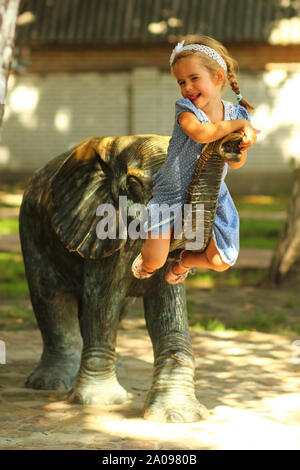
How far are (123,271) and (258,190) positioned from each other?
18.0 meters

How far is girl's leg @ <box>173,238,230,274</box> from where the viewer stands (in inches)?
169

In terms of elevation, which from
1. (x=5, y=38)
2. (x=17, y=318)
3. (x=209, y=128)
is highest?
(x=5, y=38)

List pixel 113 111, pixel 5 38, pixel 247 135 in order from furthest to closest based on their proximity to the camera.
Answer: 1. pixel 113 111
2. pixel 5 38
3. pixel 247 135

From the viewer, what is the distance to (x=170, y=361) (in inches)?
196

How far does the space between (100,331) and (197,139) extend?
5.56ft

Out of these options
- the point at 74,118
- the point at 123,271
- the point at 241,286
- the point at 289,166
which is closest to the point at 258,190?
the point at 289,166

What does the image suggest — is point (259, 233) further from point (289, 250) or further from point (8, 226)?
point (8, 226)

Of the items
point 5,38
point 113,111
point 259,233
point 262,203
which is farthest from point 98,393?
point 113,111

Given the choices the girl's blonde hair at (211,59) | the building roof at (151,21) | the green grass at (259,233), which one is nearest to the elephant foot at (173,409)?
the girl's blonde hair at (211,59)

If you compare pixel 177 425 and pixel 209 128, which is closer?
pixel 209 128

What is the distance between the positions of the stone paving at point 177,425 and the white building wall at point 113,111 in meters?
15.8

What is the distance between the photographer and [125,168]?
16.7 feet

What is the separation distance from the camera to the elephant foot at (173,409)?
15.6 ft

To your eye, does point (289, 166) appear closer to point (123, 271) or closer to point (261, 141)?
point (261, 141)
